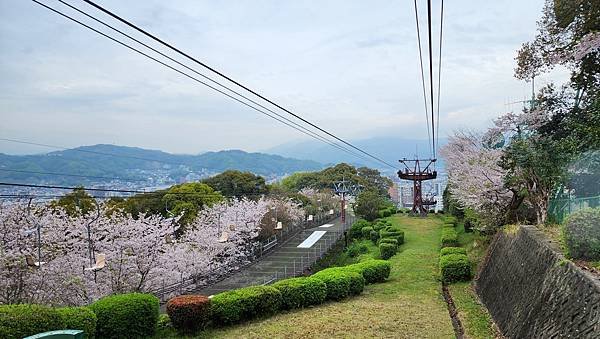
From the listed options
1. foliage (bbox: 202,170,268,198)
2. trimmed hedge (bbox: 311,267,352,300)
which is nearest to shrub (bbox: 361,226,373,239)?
foliage (bbox: 202,170,268,198)

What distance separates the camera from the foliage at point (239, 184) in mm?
41812

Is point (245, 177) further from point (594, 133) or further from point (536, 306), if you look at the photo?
point (536, 306)

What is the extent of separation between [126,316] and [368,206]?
30112 millimetres

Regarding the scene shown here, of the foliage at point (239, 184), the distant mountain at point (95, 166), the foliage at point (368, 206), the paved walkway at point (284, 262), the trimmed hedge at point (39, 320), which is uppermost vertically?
the distant mountain at point (95, 166)

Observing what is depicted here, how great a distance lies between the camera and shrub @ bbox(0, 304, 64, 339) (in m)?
7.49

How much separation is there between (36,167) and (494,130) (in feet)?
136

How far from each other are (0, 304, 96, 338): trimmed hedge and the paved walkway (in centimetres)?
1063

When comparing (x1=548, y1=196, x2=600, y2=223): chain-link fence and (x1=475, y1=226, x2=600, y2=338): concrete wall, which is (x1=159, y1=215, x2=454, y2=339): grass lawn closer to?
(x1=475, y1=226, x2=600, y2=338): concrete wall

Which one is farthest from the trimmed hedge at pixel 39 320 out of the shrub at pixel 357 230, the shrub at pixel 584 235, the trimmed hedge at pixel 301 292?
the shrub at pixel 357 230

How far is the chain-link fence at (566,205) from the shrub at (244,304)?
759cm

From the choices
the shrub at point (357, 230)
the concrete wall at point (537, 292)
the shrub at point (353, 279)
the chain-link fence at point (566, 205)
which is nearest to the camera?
the concrete wall at point (537, 292)

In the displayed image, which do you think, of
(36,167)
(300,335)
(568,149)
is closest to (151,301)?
(300,335)

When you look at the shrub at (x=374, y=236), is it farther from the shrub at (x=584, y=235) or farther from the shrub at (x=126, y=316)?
the shrub at (x=584, y=235)

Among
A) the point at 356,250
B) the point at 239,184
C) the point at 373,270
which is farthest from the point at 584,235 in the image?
the point at 239,184
